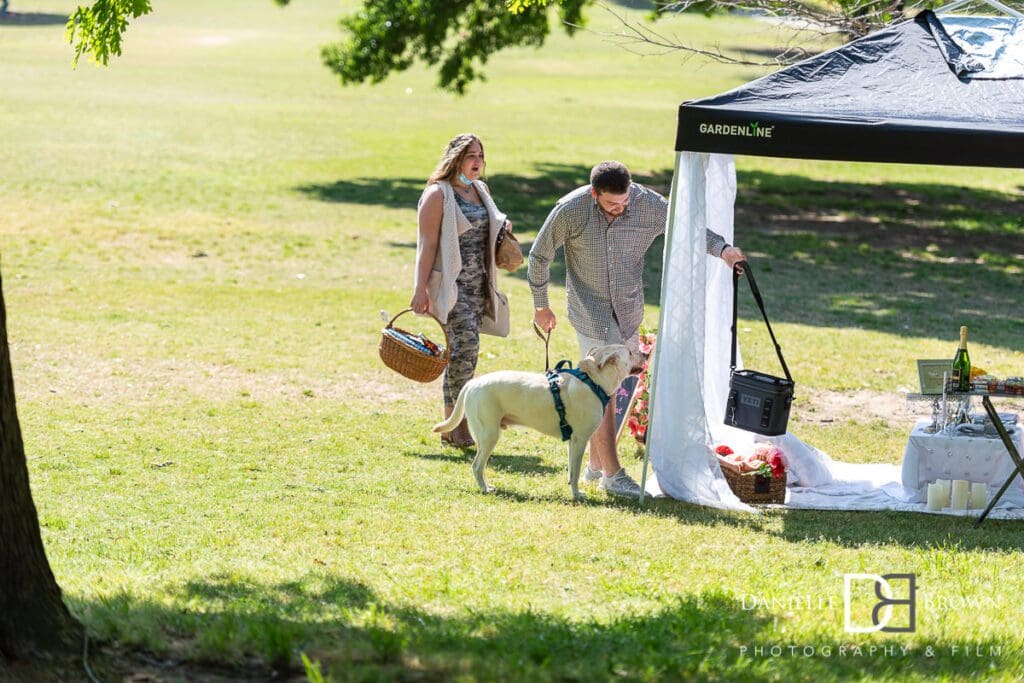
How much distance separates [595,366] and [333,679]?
331 cm

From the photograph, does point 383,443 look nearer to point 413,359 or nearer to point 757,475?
point 413,359

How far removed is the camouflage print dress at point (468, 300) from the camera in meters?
8.95

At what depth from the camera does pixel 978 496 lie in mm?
7910

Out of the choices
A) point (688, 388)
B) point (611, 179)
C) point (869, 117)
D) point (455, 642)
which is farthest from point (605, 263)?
point (455, 642)

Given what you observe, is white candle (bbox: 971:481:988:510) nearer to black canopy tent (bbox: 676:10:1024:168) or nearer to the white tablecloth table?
the white tablecloth table

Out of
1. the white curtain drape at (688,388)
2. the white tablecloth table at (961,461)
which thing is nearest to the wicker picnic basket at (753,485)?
the white curtain drape at (688,388)

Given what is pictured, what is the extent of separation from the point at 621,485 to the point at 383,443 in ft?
6.82

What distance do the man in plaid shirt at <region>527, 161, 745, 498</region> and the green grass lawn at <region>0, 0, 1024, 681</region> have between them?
0.95 meters

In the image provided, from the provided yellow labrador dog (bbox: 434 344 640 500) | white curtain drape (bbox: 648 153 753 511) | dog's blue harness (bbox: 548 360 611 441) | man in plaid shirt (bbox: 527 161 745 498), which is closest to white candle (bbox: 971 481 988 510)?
white curtain drape (bbox: 648 153 753 511)

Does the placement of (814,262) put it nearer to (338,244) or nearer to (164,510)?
(338,244)

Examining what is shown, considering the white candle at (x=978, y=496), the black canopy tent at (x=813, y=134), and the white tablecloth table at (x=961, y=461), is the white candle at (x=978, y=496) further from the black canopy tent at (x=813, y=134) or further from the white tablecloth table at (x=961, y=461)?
the black canopy tent at (x=813, y=134)

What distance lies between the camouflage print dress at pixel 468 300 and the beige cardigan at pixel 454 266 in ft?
0.16

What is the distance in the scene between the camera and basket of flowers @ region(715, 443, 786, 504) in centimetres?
797

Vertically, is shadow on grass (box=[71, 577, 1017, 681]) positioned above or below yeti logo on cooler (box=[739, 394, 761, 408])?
below
